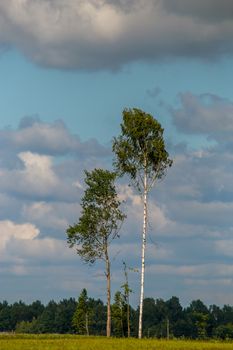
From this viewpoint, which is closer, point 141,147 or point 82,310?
point 141,147

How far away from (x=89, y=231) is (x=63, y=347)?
1524 inches

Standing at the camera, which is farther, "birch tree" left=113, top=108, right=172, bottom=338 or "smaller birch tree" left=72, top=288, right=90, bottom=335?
"smaller birch tree" left=72, top=288, right=90, bottom=335

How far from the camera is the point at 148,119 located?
8894cm

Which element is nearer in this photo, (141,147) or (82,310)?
(141,147)

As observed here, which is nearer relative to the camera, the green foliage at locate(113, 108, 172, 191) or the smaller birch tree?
the green foliage at locate(113, 108, 172, 191)

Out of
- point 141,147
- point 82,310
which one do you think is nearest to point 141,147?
point 141,147

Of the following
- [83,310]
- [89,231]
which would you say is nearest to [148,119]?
[89,231]

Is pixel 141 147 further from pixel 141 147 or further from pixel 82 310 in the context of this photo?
pixel 82 310

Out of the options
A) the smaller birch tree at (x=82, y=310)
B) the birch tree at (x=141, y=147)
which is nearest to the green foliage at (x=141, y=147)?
the birch tree at (x=141, y=147)

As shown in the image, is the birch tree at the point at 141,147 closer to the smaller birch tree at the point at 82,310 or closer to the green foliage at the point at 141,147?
the green foliage at the point at 141,147

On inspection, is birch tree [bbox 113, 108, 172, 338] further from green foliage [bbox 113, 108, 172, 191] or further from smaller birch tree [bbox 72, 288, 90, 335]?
smaller birch tree [bbox 72, 288, 90, 335]

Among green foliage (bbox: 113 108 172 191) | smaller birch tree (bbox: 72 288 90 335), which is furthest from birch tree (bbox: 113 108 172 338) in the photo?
smaller birch tree (bbox: 72 288 90 335)

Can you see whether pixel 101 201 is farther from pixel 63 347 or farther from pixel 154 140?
pixel 63 347

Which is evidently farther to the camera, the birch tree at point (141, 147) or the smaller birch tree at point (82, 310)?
the smaller birch tree at point (82, 310)
